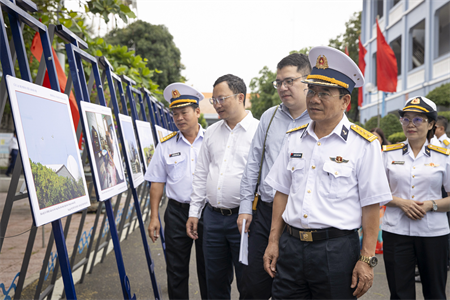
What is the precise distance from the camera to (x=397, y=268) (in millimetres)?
3328

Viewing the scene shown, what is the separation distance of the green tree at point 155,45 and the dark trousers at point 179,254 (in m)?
18.4

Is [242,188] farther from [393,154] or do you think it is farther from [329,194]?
[393,154]

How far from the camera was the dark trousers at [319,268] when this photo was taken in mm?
2156

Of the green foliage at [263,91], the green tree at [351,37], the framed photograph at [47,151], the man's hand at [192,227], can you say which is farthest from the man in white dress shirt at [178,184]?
the green foliage at [263,91]

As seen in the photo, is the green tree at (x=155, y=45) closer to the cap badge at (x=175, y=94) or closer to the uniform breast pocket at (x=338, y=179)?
the cap badge at (x=175, y=94)

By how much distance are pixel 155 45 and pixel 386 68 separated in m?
12.6

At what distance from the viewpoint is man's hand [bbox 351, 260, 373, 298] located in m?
2.10

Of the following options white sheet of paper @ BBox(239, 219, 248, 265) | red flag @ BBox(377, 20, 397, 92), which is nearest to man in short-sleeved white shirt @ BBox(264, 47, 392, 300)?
white sheet of paper @ BBox(239, 219, 248, 265)

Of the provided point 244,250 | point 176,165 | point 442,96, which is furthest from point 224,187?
point 442,96

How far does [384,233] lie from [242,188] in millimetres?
1505

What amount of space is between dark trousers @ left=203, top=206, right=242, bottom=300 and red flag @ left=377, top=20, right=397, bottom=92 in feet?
45.2

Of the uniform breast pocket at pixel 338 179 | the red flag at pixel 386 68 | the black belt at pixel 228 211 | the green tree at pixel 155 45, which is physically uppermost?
the green tree at pixel 155 45

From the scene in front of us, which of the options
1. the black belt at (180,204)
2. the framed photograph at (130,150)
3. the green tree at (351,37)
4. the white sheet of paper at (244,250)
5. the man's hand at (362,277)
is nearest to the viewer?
the man's hand at (362,277)

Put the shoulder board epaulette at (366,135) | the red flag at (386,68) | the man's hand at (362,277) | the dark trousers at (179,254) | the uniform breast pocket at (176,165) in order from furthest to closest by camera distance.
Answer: the red flag at (386,68)
the uniform breast pocket at (176,165)
the dark trousers at (179,254)
the shoulder board epaulette at (366,135)
the man's hand at (362,277)
